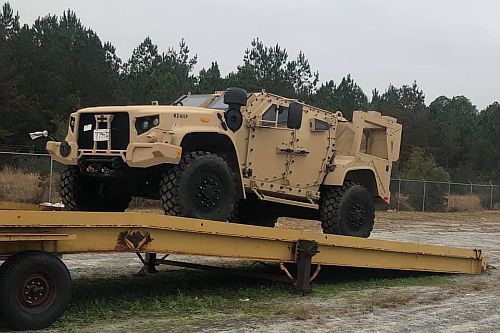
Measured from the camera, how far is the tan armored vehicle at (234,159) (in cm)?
769

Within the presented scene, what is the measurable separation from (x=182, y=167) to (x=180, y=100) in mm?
2303

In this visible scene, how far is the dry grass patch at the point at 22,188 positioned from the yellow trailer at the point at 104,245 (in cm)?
1326

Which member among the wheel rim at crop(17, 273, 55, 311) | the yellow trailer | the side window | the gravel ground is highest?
the side window

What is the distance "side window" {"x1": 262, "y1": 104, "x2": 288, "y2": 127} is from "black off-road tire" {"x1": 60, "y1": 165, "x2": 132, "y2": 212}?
2.03 metres

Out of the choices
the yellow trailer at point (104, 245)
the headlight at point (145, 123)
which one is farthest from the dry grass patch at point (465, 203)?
the headlight at point (145, 123)

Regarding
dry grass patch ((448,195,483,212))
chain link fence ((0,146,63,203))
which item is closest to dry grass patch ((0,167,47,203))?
chain link fence ((0,146,63,203))

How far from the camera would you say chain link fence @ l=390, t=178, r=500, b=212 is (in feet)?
111

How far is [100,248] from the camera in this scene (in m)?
6.68

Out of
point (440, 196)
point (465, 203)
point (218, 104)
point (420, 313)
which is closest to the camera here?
point (420, 313)

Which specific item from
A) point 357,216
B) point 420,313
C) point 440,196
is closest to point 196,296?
point 420,313

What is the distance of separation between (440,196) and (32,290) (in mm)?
32134

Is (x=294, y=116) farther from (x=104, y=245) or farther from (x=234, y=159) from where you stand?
(x=104, y=245)

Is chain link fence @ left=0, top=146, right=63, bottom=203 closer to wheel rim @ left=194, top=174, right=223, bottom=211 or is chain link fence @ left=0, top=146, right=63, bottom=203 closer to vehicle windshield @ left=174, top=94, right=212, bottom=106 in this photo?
vehicle windshield @ left=174, top=94, right=212, bottom=106

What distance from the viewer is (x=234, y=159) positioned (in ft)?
28.0
